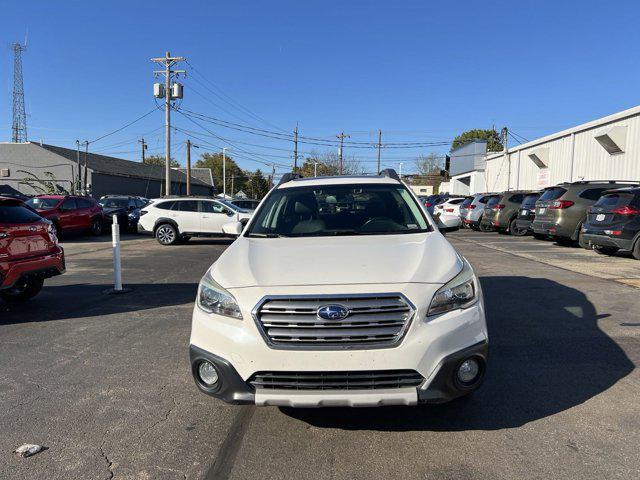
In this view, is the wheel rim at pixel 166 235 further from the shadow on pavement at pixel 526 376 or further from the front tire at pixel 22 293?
the shadow on pavement at pixel 526 376

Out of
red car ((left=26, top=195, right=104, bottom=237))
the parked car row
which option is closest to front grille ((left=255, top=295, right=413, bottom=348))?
the parked car row

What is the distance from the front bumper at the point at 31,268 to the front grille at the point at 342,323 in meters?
4.64

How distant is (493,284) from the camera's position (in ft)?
27.7

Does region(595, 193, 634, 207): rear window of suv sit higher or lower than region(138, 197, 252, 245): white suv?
higher

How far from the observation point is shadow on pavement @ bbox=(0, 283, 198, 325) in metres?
6.68

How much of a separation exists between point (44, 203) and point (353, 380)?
18543 millimetres

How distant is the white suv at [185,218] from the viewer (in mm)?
17016

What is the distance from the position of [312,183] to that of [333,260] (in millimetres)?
1988

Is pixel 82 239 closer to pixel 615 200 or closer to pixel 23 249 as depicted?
pixel 23 249

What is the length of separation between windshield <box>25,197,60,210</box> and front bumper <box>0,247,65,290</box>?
12407 mm

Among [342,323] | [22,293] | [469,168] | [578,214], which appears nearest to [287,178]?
[342,323]

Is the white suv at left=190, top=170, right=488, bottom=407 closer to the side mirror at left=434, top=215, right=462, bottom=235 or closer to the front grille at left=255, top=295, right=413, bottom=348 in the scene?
the front grille at left=255, top=295, right=413, bottom=348

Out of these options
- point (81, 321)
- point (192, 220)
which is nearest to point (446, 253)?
point (81, 321)

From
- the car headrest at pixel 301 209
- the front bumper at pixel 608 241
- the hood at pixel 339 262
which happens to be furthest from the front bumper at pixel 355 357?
the front bumper at pixel 608 241
